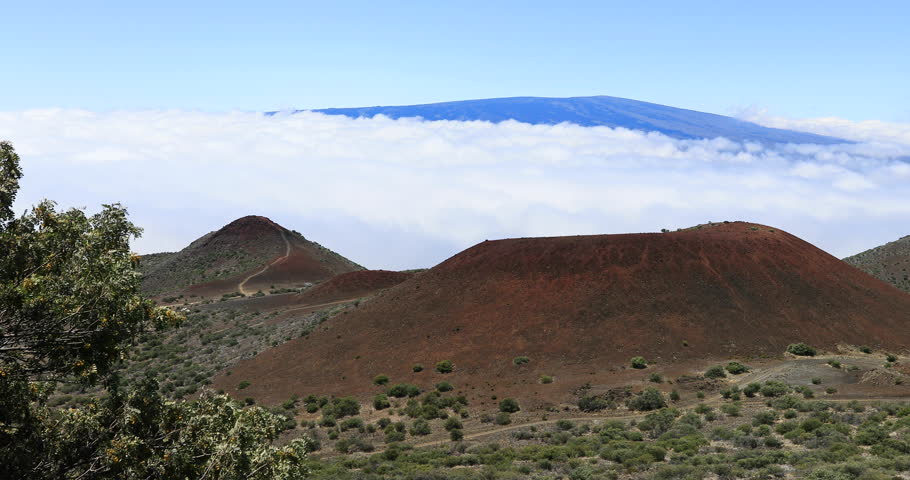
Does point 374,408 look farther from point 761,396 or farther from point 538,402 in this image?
point 761,396

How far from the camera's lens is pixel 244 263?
398 ft

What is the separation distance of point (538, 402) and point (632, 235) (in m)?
28.5

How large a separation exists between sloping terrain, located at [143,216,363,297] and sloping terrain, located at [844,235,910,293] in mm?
89162

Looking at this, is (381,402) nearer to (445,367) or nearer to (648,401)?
(445,367)

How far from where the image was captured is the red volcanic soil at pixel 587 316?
47406 millimetres

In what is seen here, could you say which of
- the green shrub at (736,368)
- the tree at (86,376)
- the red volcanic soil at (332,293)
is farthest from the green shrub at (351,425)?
the red volcanic soil at (332,293)

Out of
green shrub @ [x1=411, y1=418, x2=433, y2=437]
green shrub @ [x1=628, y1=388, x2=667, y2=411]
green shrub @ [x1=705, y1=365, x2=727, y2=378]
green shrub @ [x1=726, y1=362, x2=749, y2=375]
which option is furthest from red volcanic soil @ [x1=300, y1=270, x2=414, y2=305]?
green shrub @ [x1=628, y1=388, x2=667, y2=411]

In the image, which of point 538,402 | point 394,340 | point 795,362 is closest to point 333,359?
point 394,340

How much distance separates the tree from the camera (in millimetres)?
11344

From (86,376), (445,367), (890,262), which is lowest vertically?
(445,367)

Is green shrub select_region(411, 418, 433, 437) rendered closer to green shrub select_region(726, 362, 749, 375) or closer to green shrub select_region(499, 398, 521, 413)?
green shrub select_region(499, 398, 521, 413)

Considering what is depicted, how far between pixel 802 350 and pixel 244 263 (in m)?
98.7

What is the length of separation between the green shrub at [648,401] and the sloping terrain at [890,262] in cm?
6615

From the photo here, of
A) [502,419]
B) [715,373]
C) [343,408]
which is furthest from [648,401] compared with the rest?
[343,408]
